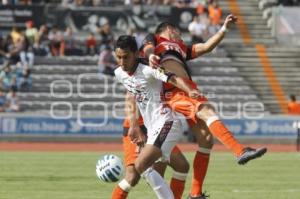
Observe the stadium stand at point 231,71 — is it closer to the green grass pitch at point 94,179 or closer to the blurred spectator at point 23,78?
the blurred spectator at point 23,78

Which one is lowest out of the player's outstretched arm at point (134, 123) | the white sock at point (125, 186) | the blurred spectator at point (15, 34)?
the blurred spectator at point (15, 34)

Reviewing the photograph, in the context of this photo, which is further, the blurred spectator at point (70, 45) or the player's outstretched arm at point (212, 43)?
the blurred spectator at point (70, 45)

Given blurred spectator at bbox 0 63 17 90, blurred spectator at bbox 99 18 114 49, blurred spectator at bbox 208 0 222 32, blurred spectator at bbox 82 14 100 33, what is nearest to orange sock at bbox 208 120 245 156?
blurred spectator at bbox 0 63 17 90

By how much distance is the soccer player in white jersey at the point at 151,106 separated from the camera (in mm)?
10484

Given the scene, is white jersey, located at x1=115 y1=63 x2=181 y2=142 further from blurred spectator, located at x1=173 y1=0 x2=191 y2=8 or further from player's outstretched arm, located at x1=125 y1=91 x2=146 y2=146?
blurred spectator, located at x1=173 y1=0 x2=191 y2=8

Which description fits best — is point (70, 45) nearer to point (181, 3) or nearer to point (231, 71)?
point (181, 3)

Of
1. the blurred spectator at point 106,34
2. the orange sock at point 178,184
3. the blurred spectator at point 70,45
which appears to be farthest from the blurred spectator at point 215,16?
the orange sock at point 178,184

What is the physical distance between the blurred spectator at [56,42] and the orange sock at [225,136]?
21715 mm

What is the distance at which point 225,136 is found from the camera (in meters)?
11.0

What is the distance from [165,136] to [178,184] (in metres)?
1.23

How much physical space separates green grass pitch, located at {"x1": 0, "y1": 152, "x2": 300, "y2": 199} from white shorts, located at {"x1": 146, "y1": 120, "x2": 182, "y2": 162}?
280cm

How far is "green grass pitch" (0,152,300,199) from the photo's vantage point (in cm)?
1381

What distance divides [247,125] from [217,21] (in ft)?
19.2

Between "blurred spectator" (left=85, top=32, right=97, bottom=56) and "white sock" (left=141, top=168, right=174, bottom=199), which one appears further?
"blurred spectator" (left=85, top=32, right=97, bottom=56)
